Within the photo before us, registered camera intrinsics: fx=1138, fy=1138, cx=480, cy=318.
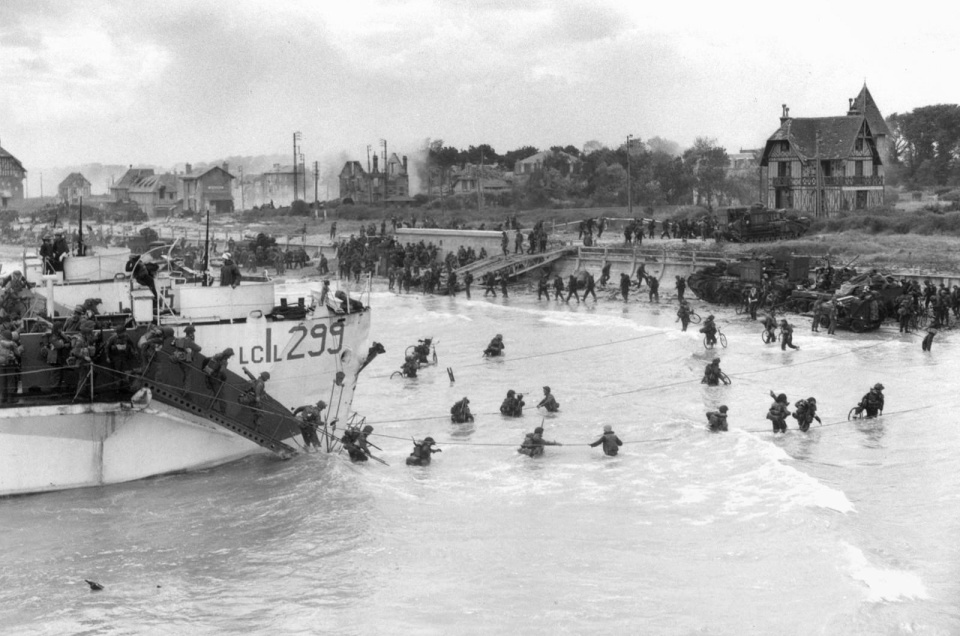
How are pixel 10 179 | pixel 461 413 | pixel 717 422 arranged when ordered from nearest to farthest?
pixel 717 422 < pixel 461 413 < pixel 10 179

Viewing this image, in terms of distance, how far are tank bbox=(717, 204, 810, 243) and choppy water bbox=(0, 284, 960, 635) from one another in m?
25.7

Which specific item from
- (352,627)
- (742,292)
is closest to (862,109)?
(742,292)

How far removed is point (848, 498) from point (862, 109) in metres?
64.8

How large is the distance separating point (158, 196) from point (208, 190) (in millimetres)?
11877

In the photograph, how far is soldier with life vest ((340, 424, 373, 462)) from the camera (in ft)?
66.5

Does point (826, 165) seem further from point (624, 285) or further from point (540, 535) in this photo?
point (540, 535)

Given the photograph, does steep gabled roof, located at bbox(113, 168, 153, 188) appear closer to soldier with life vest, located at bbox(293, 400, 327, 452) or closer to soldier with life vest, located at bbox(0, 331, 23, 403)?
soldier with life vest, located at bbox(293, 400, 327, 452)

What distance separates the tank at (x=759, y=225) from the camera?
168 ft

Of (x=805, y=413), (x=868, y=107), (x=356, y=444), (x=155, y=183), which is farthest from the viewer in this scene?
(x=155, y=183)

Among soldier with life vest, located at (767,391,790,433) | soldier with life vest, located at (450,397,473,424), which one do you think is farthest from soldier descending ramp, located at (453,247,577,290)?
soldier with life vest, located at (767,391,790,433)

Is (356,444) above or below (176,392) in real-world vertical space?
below

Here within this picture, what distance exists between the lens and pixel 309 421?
1991 cm

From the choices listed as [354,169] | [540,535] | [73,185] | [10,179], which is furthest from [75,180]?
[540,535]

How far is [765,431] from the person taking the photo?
22.8 m
